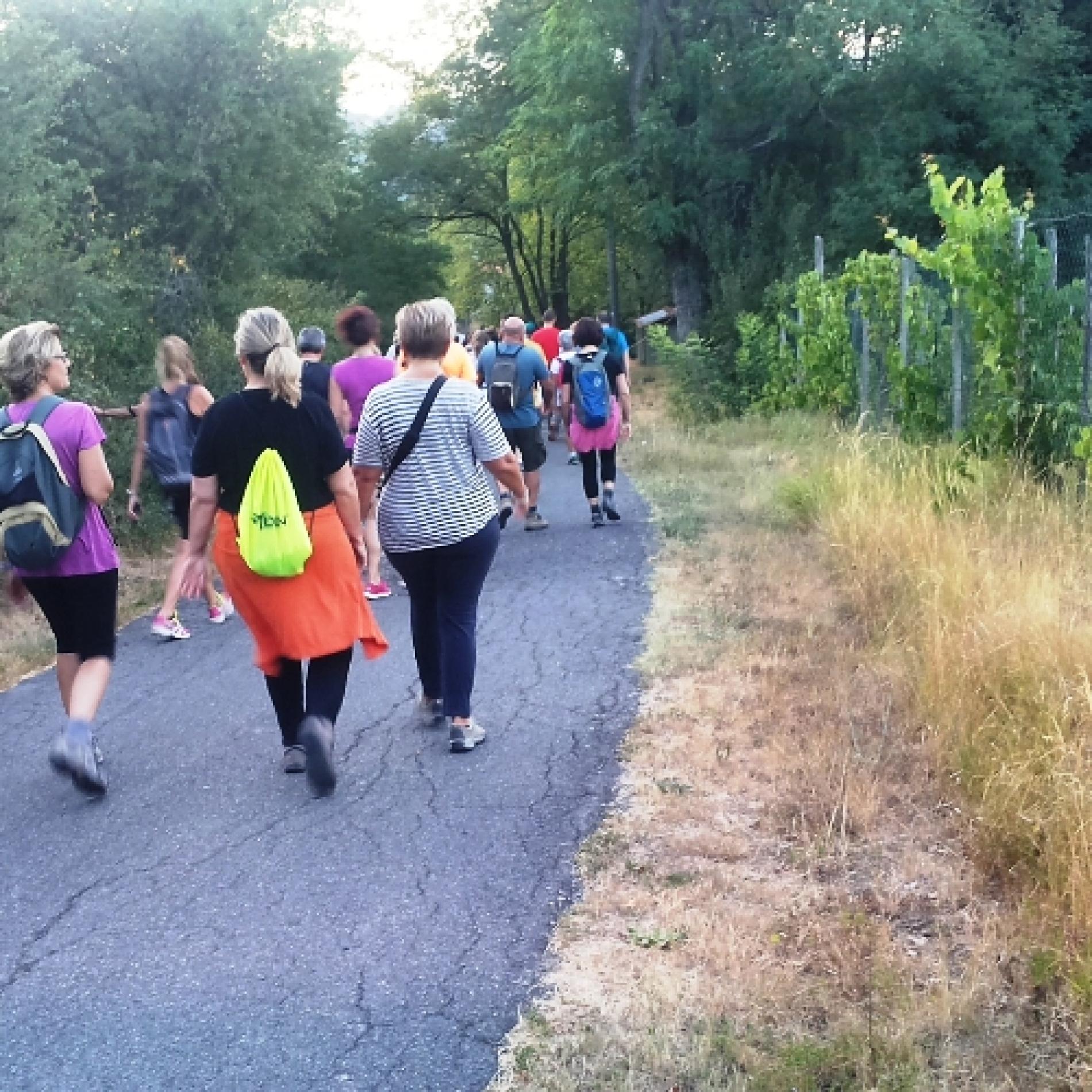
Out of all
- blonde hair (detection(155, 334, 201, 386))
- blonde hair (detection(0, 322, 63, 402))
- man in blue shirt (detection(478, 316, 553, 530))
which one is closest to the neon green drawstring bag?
blonde hair (detection(0, 322, 63, 402))

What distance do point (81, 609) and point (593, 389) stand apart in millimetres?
6957

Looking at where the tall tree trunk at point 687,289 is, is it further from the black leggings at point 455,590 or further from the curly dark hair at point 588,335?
the black leggings at point 455,590

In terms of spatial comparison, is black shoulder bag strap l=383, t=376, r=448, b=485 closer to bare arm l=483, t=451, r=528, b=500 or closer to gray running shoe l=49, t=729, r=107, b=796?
bare arm l=483, t=451, r=528, b=500

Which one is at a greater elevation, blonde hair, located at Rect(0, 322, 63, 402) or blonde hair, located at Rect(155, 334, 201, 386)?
blonde hair, located at Rect(0, 322, 63, 402)

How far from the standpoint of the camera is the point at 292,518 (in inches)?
210

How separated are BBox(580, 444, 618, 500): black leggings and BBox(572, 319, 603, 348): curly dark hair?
955 millimetres

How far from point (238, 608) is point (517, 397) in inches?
245

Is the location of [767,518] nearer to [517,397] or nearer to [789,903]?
[517,397]

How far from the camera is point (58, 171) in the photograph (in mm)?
12336

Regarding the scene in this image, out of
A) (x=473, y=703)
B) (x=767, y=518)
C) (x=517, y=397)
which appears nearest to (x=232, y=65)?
(x=517, y=397)

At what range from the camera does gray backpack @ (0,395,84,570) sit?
5.46 meters

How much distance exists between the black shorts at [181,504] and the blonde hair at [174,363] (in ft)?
2.10

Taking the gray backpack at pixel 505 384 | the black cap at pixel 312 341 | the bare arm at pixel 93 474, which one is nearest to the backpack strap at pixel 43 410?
the bare arm at pixel 93 474

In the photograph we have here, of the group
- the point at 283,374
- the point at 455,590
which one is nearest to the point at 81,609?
the point at 283,374
